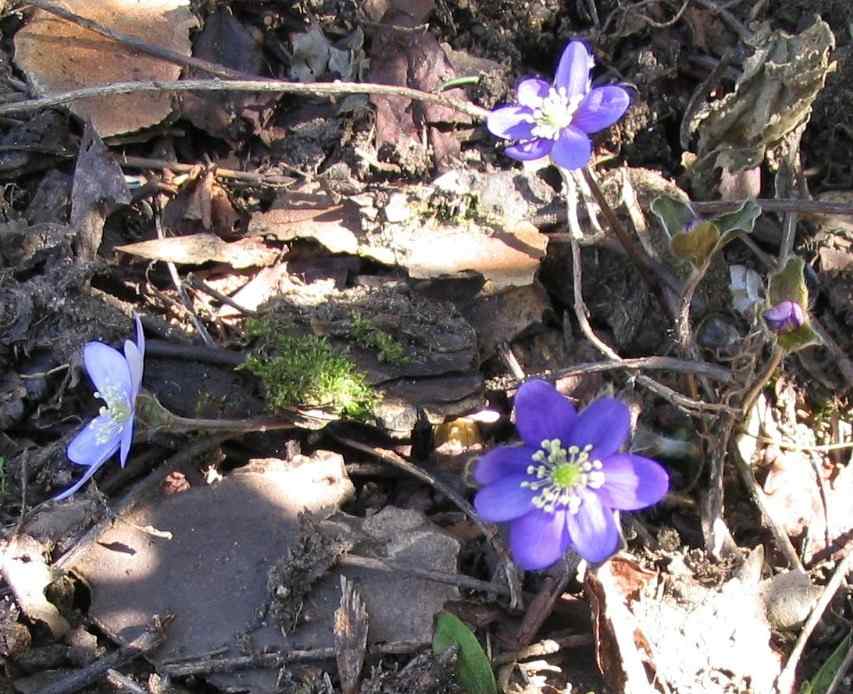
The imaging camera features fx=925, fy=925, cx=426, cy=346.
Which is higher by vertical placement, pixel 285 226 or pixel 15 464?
pixel 285 226

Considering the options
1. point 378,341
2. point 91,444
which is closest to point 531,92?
point 378,341

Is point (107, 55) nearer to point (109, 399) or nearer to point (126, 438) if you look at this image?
point (109, 399)

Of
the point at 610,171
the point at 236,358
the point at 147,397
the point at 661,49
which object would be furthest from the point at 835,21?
the point at 147,397

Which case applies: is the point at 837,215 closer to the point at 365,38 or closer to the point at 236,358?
the point at 365,38

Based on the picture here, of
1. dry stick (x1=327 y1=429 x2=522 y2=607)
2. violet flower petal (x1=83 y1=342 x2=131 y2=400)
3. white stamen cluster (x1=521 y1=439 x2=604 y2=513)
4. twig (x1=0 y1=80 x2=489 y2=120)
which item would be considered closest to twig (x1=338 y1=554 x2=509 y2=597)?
dry stick (x1=327 y1=429 x2=522 y2=607)

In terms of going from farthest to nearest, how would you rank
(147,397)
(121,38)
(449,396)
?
1. (121,38)
2. (449,396)
3. (147,397)
